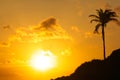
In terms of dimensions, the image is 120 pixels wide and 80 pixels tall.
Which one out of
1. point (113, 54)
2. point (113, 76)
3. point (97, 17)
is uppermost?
point (97, 17)

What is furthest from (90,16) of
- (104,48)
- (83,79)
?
(83,79)

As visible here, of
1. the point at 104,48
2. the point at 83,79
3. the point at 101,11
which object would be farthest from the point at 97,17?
the point at 83,79

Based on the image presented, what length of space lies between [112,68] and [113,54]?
14.4ft

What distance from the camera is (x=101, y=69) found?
93.9 meters

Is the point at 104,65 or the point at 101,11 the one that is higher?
the point at 101,11

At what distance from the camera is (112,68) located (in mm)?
91250

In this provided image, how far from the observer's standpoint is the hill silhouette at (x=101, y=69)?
90.4 metres

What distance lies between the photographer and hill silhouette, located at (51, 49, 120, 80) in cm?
9036

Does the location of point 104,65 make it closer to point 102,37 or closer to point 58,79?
point 102,37

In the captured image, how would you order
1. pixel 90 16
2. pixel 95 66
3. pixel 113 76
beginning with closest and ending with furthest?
pixel 113 76
pixel 95 66
pixel 90 16

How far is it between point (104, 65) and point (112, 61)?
2.18 metres

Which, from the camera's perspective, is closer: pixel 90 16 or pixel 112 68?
pixel 112 68

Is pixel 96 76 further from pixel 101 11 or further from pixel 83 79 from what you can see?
pixel 101 11

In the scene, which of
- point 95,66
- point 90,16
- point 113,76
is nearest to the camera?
point 113,76
